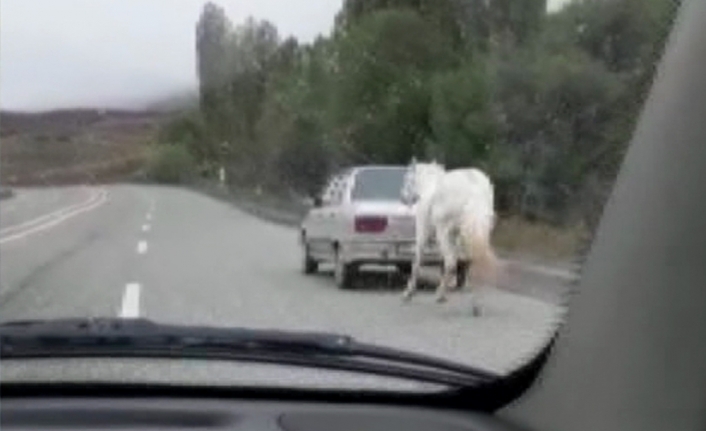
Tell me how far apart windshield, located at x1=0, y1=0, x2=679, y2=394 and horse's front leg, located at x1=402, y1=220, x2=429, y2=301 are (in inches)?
0.6

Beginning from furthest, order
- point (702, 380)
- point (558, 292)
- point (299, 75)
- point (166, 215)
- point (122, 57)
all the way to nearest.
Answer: point (166, 215) → point (299, 75) → point (122, 57) → point (558, 292) → point (702, 380)

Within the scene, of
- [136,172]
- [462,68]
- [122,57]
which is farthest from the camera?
[136,172]

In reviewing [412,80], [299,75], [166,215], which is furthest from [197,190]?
[412,80]

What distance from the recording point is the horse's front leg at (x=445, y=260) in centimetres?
346

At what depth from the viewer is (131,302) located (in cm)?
343

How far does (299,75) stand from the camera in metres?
3.73

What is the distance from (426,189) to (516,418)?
2.57 feet

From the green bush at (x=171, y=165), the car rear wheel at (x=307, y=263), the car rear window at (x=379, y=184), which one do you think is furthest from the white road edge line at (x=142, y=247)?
the car rear window at (x=379, y=184)

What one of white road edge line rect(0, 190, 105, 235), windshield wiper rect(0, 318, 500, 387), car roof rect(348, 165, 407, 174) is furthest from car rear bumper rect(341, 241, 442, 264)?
white road edge line rect(0, 190, 105, 235)

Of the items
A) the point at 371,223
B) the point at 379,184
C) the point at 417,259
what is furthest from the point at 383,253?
the point at 379,184

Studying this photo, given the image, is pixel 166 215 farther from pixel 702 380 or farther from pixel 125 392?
pixel 702 380

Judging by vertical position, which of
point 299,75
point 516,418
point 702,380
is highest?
point 299,75

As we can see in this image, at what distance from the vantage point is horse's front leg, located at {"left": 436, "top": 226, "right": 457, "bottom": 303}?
346 cm

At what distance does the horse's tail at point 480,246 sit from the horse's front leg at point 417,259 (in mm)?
174
